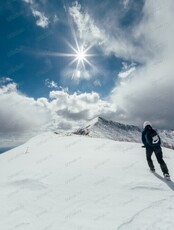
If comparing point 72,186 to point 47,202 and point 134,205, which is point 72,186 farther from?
point 134,205

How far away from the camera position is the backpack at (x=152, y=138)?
10.5m

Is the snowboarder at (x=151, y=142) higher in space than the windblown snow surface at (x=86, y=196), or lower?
higher

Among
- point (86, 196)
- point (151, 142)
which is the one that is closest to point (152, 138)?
point (151, 142)

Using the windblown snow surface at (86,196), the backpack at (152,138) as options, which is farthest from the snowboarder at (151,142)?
the windblown snow surface at (86,196)

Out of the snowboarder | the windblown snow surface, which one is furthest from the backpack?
the windblown snow surface

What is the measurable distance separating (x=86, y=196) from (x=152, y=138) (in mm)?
4547

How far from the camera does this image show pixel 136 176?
9648 mm

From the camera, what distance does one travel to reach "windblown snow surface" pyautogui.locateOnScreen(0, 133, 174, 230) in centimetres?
612

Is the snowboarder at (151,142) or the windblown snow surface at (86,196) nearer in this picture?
the windblown snow surface at (86,196)

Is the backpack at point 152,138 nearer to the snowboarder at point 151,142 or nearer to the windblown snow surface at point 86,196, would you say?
the snowboarder at point 151,142

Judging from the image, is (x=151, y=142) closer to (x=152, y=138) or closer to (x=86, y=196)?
(x=152, y=138)

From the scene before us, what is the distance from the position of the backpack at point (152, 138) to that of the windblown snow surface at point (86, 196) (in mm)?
1330

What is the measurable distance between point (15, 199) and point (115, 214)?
140 inches

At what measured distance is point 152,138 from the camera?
1059 centimetres
